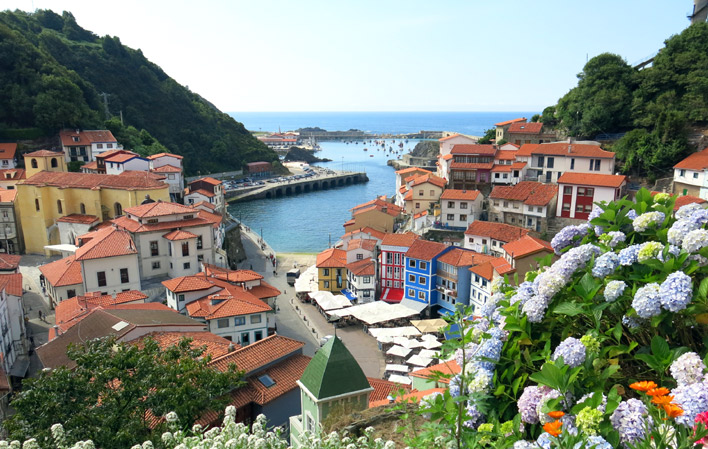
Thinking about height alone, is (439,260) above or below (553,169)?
below

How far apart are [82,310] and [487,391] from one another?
2186 centimetres

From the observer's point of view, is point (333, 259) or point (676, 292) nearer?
point (676, 292)

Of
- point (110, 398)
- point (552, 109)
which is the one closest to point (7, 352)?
point (110, 398)

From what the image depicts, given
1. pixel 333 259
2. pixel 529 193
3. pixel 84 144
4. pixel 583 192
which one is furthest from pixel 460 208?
pixel 84 144

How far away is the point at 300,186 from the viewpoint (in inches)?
3349

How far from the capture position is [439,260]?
29641 millimetres

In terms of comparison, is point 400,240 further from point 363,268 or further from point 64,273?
point 64,273

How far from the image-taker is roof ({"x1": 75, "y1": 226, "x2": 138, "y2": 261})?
2559 centimetres

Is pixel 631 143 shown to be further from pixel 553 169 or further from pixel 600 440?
pixel 600 440

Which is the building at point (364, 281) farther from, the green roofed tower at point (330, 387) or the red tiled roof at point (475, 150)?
the green roofed tower at point (330, 387)

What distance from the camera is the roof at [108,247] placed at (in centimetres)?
2559

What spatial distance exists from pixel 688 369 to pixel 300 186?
83.1 meters

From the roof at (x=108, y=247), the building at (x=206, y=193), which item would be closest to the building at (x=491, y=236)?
the roof at (x=108, y=247)

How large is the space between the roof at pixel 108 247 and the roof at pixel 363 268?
13136 mm
